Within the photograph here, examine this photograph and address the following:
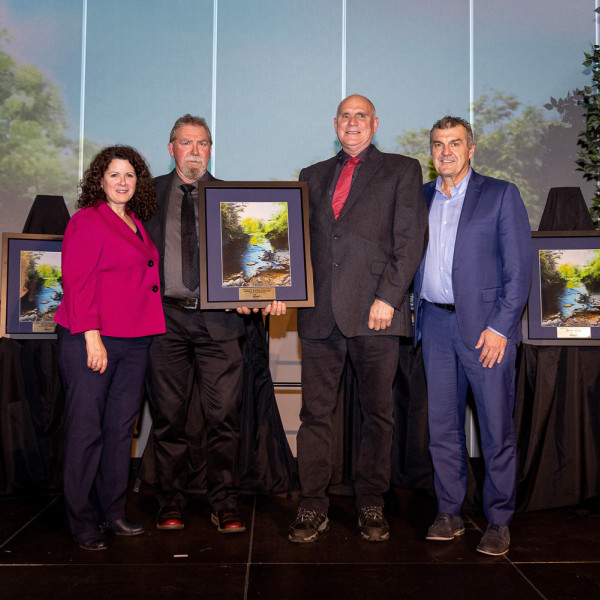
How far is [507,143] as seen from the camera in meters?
4.90

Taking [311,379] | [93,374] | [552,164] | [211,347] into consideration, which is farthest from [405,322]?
[552,164]

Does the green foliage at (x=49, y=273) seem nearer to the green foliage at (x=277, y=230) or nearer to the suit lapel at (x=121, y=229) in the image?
the suit lapel at (x=121, y=229)

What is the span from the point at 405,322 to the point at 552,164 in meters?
2.66

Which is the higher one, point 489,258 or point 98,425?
point 489,258

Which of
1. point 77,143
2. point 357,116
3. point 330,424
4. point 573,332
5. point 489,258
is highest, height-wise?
point 77,143

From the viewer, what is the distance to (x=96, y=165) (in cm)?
295

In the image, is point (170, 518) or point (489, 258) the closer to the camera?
point (489, 258)

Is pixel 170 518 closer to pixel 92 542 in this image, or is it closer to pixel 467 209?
pixel 92 542

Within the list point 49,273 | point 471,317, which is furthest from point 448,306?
point 49,273

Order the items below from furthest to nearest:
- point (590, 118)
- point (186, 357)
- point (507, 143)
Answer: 1. point (507, 143)
2. point (590, 118)
3. point (186, 357)

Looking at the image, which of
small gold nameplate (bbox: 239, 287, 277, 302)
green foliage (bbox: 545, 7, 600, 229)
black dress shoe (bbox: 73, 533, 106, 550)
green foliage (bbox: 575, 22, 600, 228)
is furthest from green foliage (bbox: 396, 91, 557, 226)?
black dress shoe (bbox: 73, 533, 106, 550)

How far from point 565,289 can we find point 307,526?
6.15 ft

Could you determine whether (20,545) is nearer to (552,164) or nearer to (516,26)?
(552,164)

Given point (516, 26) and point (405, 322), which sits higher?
point (516, 26)
